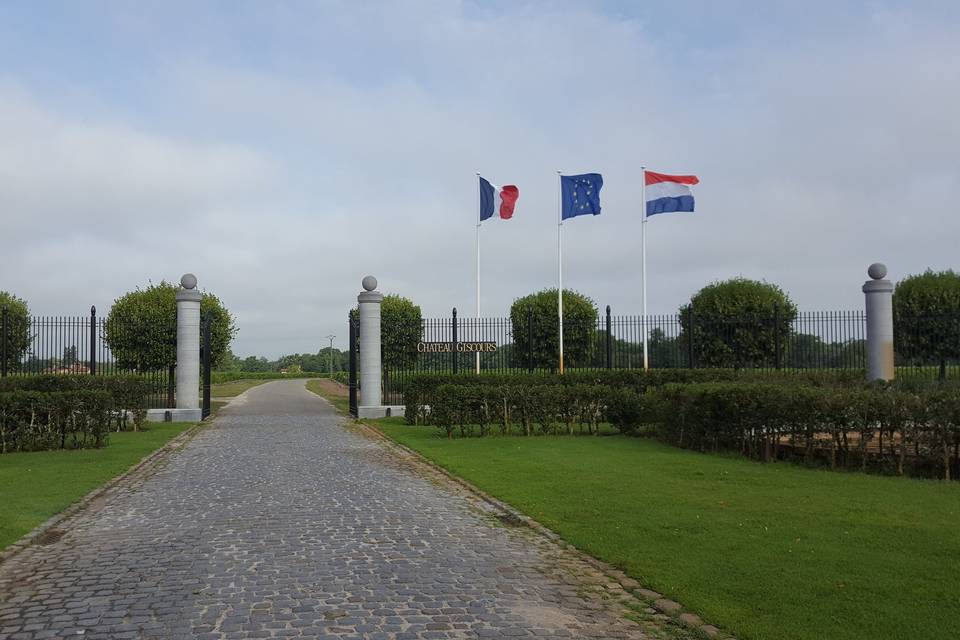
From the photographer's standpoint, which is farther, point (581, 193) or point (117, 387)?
point (581, 193)

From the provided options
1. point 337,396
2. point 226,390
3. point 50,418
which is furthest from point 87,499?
point 226,390

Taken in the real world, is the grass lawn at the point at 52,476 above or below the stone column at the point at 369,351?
below

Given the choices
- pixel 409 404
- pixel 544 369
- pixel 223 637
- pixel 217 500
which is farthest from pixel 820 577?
pixel 544 369

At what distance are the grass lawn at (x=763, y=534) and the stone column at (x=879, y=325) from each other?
34.4 ft

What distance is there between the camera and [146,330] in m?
25.0

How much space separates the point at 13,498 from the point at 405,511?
15.7 ft

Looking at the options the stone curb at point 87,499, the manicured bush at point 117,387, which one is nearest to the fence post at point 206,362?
the manicured bush at point 117,387

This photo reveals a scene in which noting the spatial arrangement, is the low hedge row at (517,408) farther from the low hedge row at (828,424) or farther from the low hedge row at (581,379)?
the low hedge row at (581,379)

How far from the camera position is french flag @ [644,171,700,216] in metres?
23.9

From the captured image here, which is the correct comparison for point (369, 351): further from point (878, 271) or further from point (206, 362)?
point (878, 271)

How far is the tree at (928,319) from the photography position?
23.0m

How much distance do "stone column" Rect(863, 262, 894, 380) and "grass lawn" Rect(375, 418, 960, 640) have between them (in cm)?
1049

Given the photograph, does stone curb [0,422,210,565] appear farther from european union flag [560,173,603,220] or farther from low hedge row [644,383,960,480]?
european union flag [560,173,603,220]

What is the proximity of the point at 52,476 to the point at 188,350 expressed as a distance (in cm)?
1164
